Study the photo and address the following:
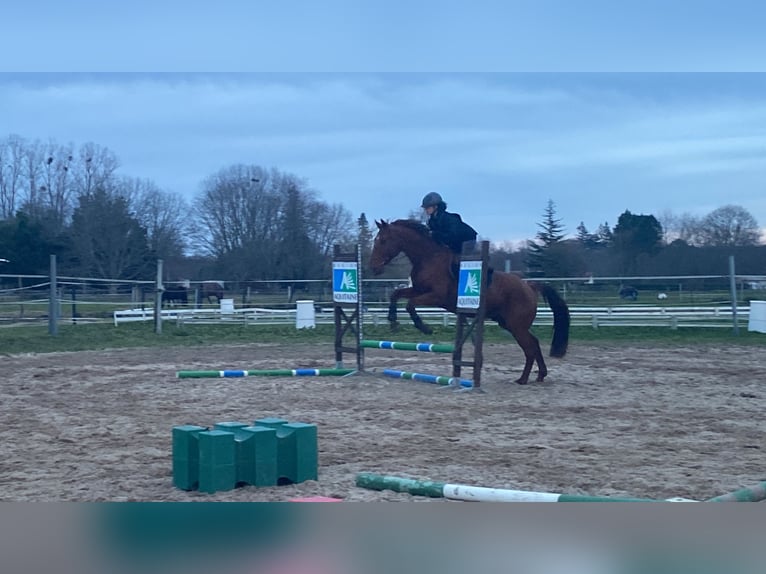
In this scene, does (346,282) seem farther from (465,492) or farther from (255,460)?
(465,492)

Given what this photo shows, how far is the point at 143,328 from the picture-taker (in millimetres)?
18078

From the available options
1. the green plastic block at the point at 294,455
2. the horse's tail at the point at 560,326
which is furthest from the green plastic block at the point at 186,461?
the horse's tail at the point at 560,326

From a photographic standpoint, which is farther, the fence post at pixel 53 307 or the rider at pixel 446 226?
the fence post at pixel 53 307

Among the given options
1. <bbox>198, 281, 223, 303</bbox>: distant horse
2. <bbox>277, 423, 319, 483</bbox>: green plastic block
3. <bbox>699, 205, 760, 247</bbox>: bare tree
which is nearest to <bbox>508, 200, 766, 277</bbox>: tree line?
<bbox>699, 205, 760, 247</bbox>: bare tree

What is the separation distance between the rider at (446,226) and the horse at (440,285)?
10 centimetres

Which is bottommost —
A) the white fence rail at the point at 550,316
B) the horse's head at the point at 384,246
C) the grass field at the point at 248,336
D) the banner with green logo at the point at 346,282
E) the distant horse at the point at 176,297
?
the grass field at the point at 248,336

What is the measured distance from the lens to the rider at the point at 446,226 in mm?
9164

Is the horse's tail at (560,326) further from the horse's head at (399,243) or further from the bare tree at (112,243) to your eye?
the bare tree at (112,243)

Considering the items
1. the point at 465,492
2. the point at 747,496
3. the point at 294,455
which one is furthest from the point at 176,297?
the point at 747,496

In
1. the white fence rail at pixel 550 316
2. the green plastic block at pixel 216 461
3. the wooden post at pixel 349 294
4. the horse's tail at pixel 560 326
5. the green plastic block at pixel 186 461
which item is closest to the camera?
the green plastic block at pixel 216 461

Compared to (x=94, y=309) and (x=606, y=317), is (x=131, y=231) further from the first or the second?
(x=606, y=317)

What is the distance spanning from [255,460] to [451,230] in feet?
17.5

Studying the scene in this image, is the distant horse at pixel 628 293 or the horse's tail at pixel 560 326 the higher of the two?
the distant horse at pixel 628 293

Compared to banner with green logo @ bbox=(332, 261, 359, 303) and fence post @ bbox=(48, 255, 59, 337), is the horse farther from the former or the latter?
fence post @ bbox=(48, 255, 59, 337)
